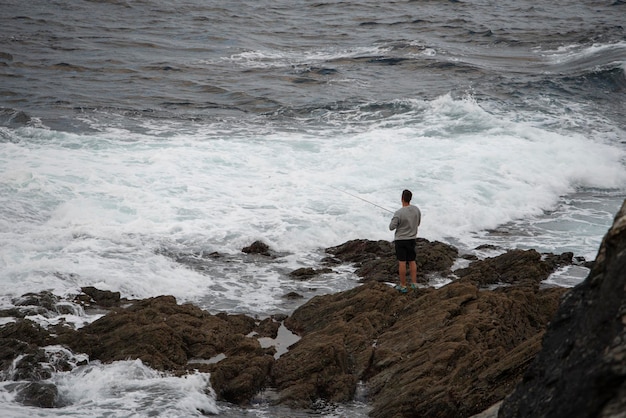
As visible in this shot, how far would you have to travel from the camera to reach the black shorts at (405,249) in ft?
32.0

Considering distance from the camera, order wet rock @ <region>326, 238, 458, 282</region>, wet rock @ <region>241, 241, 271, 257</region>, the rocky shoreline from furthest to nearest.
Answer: wet rock @ <region>241, 241, 271, 257</region> → wet rock @ <region>326, 238, 458, 282</region> → the rocky shoreline

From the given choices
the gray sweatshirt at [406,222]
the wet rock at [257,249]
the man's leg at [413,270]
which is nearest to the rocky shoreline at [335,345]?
the man's leg at [413,270]

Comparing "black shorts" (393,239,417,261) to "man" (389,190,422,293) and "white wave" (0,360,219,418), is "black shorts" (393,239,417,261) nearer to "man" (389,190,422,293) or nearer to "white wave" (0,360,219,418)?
"man" (389,190,422,293)

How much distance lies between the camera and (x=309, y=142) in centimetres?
1809

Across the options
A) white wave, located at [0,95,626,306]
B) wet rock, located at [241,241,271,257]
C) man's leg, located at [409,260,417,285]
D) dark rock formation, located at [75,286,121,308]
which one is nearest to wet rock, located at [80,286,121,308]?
dark rock formation, located at [75,286,121,308]

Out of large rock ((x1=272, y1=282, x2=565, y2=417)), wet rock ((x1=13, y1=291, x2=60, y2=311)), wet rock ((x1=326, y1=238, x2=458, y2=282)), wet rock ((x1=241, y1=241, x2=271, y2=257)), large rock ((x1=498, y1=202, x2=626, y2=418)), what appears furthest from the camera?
wet rock ((x1=241, y1=241, x2=271, y2=257))

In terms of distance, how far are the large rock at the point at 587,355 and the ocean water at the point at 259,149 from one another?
316 centimetres

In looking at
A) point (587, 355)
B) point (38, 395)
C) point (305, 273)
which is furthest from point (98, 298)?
point (587, 355)

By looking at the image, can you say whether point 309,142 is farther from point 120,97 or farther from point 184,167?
point 120,97

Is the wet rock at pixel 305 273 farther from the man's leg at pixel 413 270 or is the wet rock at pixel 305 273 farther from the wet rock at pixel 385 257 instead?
the man's leg at pixel 413 270

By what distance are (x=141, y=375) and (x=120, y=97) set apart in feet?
50.5

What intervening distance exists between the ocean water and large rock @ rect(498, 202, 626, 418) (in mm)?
3159

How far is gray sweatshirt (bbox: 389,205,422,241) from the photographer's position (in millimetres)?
9617

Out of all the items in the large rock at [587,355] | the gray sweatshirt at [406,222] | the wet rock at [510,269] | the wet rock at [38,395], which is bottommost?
the wet rock at [510,269]
